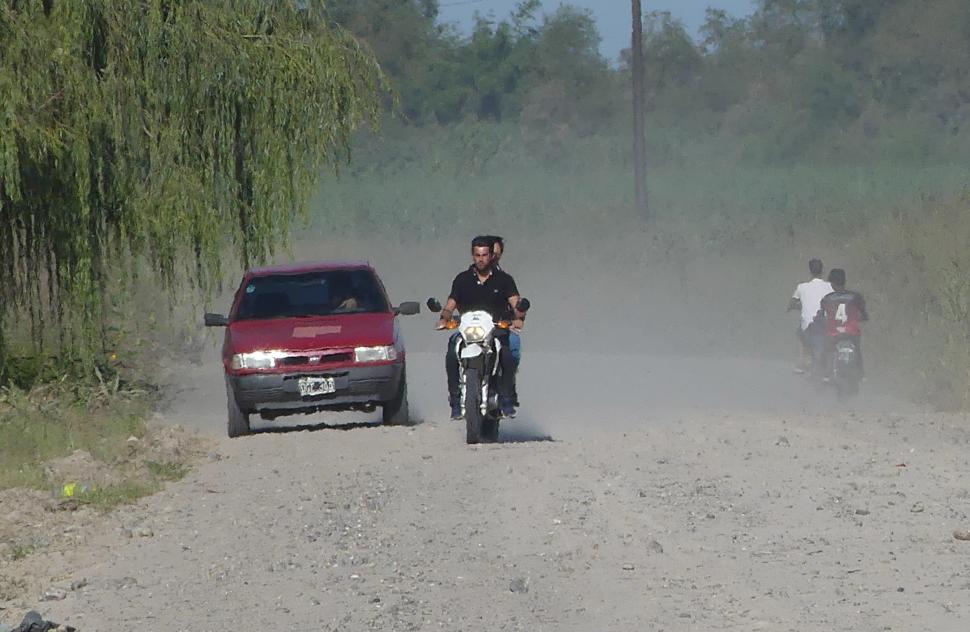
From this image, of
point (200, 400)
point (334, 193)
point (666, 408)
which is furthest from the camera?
point (334, 193)

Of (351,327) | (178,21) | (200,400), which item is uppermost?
(178,21)

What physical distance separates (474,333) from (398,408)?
2.95m

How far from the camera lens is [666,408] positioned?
21688mm

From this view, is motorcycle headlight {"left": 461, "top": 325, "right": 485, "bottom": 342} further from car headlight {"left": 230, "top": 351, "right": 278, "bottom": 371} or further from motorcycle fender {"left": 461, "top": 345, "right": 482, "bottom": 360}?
car headlight {"left": 230, "top": 351, "right": 278, "bottom": 371}

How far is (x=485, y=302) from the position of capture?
1603 centimetres

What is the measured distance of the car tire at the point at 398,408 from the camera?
18.1 meters

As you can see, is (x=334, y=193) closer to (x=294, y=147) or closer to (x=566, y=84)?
(x=566, y=84)

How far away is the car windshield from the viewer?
18.7 meters

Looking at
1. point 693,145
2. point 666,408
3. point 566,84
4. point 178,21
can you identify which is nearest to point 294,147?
point 178,21

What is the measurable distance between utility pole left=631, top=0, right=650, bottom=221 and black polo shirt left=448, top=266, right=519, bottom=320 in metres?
28.2

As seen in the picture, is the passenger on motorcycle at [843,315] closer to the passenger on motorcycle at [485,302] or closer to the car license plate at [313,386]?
the passenger on motorcycle at [485,302]

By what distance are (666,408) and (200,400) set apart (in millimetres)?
7129

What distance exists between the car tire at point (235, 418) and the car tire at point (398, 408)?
4.72ft

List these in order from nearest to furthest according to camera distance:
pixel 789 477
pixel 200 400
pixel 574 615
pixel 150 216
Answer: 1. pixel 574 615
2. pixel 789 477
3. pixel 150 216
4. pixel 200 400
